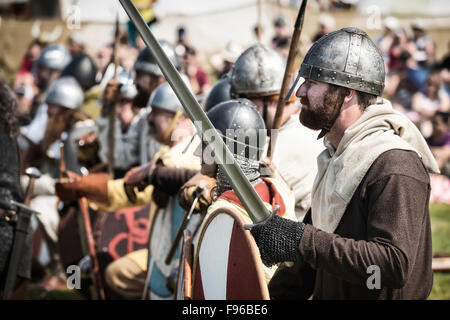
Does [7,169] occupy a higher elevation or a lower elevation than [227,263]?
higher

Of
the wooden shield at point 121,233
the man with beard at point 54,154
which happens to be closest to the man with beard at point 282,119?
the wooden shield at point 121,233

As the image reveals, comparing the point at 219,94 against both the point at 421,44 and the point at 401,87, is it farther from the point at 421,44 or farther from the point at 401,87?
the point at 421,44

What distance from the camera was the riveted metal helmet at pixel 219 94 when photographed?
506 centimetres

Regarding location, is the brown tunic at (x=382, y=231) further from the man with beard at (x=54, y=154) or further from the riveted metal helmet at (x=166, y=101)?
the man with beard at (x=54, y=154)

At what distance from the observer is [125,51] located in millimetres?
9734

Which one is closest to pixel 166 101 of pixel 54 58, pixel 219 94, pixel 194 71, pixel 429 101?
pixel 219 94

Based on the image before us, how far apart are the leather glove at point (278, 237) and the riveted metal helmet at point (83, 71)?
7890mm

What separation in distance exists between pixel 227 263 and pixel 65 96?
18.2 feet

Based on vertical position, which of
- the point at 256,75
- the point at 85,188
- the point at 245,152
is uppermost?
the point at 256,75

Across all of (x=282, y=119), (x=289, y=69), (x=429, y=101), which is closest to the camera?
(x=289, y=69)

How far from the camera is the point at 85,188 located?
500 centimetres

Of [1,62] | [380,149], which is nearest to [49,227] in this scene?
[380,149]

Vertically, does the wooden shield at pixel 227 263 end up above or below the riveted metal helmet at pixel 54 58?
below

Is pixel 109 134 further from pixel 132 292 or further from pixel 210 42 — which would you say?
pixel 210 42
